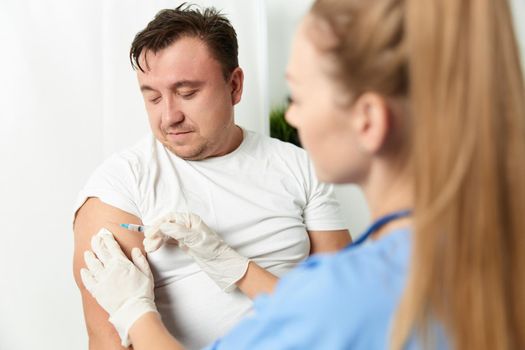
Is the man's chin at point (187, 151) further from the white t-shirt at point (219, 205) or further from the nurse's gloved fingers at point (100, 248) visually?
the nurse's gloved fingers at point (100, 248)

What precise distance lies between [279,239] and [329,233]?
0.58 ft

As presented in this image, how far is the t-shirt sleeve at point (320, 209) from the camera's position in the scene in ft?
6.64

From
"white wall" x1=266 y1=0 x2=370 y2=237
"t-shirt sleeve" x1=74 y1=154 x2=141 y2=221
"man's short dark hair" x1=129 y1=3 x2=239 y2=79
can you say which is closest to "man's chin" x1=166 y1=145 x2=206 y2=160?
"t-shirt sleeve" x1=74 y1=154 x2=141 y2=221

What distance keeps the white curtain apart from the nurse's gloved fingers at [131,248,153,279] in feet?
2.06

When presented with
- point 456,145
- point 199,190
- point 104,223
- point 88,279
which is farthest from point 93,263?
point 456,145

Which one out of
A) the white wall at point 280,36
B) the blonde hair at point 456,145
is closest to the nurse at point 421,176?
the blonde hair at point 456,145

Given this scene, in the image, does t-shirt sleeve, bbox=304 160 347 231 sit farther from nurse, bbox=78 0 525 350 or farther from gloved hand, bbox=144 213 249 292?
nurse, bbox=78 0 525 350

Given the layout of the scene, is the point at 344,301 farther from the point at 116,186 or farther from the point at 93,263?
the point at 116,186

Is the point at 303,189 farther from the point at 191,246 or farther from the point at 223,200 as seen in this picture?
the point at 191,246

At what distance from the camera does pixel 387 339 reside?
2.87 feet

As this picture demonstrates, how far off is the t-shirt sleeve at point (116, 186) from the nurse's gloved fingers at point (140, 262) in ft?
0.41

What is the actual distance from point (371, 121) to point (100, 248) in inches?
37.4

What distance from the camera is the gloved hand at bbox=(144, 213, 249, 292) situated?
5.63 feet

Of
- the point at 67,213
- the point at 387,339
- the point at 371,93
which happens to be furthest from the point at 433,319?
the point at 67,213
